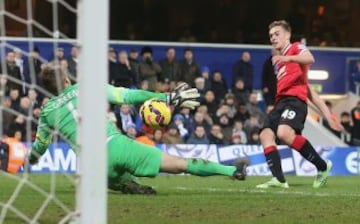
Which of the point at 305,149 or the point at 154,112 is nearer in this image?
the point at 154,112

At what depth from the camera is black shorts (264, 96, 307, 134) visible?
11070 millimetres

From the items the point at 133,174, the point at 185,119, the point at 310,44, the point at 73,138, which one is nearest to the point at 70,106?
the point at 73,138

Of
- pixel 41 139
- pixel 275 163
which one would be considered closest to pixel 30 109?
pixel 41 139

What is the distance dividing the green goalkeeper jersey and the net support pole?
6.13ft

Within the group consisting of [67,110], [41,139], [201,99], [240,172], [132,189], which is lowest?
[132,189]

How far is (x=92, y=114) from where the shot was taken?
571 cm

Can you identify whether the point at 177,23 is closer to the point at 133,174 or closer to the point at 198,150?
the point at 198,150

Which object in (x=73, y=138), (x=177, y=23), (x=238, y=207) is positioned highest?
(x=177, y=23)

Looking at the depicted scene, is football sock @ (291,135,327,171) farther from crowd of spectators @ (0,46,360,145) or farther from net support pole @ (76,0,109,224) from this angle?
crowd of spectators @ (0,46,360,145)

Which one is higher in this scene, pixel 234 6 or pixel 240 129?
pixel 234 6

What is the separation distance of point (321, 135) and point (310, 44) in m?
3.82

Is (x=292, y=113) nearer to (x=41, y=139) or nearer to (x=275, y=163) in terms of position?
(x=275, y=163)

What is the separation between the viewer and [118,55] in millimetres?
19250

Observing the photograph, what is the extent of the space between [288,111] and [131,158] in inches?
115
